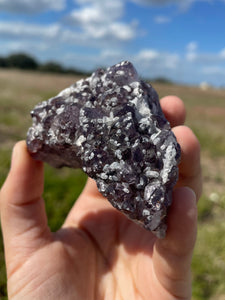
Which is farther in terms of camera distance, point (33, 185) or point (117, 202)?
point (33, 185)

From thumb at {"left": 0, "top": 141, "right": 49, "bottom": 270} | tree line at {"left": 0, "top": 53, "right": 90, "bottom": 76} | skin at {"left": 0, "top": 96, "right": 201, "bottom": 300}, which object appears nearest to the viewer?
skin at {"left": 0, "top": 96, "right": 201, "bottom": 300}

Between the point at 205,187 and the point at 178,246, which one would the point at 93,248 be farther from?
the point at 205,187

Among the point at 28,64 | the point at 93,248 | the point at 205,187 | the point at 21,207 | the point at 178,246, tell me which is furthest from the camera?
the point at 28,64

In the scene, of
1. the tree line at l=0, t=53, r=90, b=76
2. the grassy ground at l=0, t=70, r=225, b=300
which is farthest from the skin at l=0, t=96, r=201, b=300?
the tree line at l=0, t=53, r=90, b=76

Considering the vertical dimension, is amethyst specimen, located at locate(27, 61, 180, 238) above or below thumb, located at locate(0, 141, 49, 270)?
above

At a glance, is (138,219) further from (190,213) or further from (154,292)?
(154,292)

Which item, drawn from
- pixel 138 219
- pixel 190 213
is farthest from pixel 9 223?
pixel 190 213

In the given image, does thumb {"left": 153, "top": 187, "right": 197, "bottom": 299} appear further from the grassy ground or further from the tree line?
the tree line

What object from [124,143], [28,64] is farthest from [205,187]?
[28,64]
